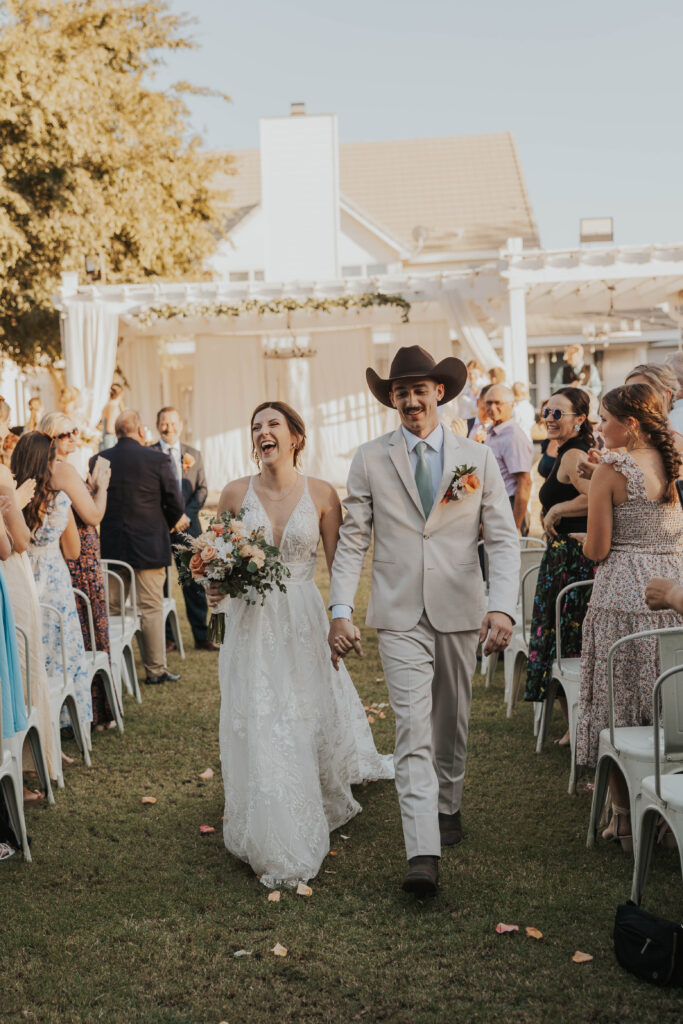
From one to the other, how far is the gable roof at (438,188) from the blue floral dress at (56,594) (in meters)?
23.3

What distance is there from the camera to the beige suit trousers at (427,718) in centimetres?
423

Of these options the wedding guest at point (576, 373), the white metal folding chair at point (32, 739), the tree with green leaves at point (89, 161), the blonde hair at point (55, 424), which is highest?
the tree with green leaves at point (89, 161)

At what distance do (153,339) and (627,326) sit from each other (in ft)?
46.2

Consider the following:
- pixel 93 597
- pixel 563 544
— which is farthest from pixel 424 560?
pixel 93 597

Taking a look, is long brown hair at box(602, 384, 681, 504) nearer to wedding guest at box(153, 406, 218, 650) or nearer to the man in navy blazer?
the man in navy blazer

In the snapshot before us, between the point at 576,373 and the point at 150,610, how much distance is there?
578cm

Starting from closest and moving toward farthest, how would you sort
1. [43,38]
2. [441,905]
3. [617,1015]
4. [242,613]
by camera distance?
[617,1015], [441,905], [242,613], [43,38]

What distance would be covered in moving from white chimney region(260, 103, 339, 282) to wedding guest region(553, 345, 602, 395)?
12.4 m

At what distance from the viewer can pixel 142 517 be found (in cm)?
828

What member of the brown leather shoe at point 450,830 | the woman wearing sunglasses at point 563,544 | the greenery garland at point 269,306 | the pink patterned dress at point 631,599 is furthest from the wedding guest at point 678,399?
the greenery garland at point 269,306

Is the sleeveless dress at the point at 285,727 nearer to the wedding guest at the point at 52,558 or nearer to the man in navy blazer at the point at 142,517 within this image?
the wedding guest at the point at 52,558

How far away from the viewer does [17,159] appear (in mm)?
20000

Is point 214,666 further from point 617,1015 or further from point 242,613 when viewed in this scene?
point 617,1015

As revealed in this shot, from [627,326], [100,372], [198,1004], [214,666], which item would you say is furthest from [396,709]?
[627,326]
